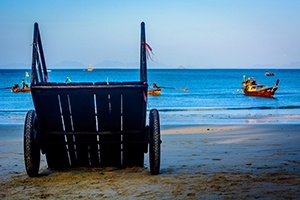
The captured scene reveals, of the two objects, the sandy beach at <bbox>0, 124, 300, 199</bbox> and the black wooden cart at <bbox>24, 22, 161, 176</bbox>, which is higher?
the black wooden cart at <bbox>24, 22, 161, 176</bbox>

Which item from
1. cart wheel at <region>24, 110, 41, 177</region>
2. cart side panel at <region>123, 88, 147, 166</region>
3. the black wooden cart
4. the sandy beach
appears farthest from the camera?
cart wheel at <region>24, 110, 41, 177</region>

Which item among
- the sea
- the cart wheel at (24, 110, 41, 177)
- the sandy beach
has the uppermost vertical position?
the cart wheel at (24, 110, 41, 177)

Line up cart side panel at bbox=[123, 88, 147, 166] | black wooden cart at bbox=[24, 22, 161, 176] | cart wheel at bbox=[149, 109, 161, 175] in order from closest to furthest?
black wooden cart at bbox=[24, 22, 161, 176] → cart side panel at bbox=[123, 88, 147, 166] → cart wheel at bbox=[149, 109, 161, 175]

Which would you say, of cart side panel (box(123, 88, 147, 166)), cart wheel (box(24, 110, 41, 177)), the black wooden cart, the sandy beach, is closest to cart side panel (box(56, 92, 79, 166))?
the black wooden cart

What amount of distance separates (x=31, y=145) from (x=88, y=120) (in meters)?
0.86

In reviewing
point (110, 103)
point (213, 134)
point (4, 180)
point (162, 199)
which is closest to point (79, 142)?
point (110, 103)

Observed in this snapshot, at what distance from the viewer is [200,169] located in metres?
7.20

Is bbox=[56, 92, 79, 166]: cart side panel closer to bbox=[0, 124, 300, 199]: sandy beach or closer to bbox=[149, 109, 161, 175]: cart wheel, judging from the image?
bbox=[0, 124, 300, 199]: sandy beach

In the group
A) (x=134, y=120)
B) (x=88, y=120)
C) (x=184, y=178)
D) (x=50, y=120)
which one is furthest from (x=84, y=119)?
(x=184, y=178)

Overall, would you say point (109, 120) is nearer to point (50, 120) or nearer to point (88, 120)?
point (88, 120)

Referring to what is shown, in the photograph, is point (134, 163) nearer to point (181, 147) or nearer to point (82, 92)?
point (82, 92)

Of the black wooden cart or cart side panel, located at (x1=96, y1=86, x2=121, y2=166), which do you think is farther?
cart side panel, located at (x1=96, y1=86, x2=121, y2=166)

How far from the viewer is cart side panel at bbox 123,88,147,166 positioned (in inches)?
246

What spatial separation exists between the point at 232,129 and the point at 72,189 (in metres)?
9.95
